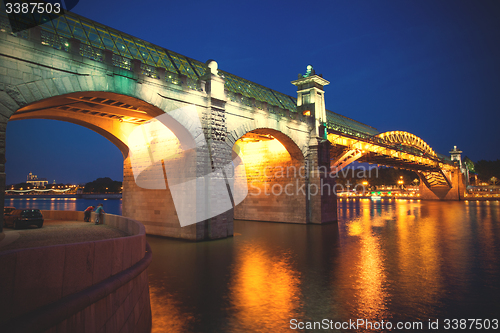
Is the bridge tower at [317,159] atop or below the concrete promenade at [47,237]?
atop

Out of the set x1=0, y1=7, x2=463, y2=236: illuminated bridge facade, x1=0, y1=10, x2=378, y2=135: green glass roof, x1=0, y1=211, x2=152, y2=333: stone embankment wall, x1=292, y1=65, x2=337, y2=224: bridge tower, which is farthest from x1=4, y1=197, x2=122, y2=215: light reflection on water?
x1=0, y1=211, x2=152, y2=333: stone embankment wall

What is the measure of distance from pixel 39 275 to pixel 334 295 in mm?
7561

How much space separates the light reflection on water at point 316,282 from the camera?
304 inches

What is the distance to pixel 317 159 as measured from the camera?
2822cm

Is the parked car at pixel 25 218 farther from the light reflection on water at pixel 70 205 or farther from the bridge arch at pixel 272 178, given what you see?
the light reflection on water at pixel 70 205

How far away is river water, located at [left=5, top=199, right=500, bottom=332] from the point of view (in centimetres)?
756

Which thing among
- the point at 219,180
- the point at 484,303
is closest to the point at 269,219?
the point at 219,180

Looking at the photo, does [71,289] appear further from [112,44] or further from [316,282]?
[112,44]

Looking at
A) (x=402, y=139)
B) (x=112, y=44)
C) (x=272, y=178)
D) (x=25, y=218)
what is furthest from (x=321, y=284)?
(x=402, y=139)

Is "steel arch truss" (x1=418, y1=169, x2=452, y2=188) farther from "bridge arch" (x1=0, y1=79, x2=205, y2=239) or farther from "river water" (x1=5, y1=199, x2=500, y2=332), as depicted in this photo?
"bridge arch" (x1=0, y1=79, x2=205, y2=239)

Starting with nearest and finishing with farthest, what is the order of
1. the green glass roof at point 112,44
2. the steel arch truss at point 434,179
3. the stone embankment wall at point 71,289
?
the stone embankment wall at point 71,289 → the green glass roof at point 112,44 → the steel arch truss at point 434,179

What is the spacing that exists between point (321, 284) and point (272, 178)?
20.0 metres

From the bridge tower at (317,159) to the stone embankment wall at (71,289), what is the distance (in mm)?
22968

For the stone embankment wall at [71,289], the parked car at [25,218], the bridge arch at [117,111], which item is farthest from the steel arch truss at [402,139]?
the stone embankment wall at [71,289]
